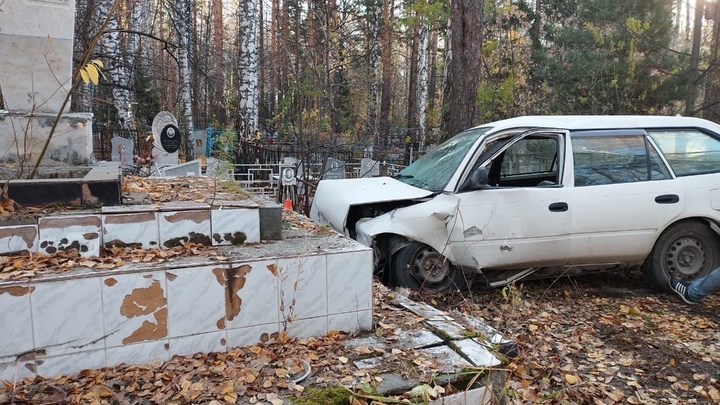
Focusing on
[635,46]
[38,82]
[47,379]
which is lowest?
[47,379]

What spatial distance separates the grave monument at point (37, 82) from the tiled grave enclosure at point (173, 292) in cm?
135

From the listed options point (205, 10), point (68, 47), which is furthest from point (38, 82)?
point (205, 10)

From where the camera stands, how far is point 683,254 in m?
5.76

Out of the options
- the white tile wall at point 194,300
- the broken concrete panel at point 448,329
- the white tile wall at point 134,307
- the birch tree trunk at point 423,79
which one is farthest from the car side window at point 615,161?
the birch tree trunk at point 423,79

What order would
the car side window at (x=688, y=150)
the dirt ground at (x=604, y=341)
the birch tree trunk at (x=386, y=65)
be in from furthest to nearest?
the birch tree trunk at (x=386, y=65)
the car side window at (x=688, y=150)
the dirt ground at (x=604, y=341)

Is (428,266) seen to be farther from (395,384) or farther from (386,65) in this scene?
(386,65)

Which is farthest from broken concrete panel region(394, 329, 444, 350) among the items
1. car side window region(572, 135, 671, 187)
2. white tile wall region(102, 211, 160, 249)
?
Result: car side window region(572, 135, 671, 187)

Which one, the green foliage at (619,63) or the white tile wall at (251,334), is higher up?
the green foliage at (619,63)

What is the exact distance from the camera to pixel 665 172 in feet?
18.7

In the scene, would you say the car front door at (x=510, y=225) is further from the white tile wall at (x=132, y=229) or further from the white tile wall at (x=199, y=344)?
the white tile wall at (x=132, y=229)

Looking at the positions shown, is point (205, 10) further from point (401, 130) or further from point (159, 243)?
point (159, 243)

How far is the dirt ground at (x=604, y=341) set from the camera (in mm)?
3557

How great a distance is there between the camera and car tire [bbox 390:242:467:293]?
17.3 feet

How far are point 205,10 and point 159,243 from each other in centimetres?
3683
